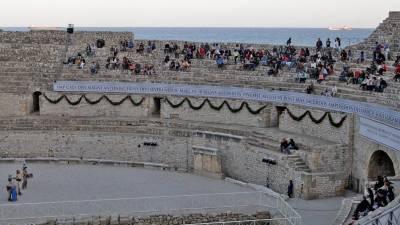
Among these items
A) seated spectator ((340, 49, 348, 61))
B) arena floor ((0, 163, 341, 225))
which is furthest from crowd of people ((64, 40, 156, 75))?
seated spectator ((340, 49, 348, 61))

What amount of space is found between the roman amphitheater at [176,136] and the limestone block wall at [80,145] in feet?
0.16

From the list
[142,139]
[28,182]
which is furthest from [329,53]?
[28,182]

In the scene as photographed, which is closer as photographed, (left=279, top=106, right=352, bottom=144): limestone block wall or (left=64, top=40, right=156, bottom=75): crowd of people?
(left=279, top=106, right=352, bottom=144): limestone block wall

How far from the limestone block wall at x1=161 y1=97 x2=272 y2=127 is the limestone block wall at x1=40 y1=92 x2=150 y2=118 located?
6.26 feet

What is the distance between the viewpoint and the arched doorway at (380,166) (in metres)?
26.9

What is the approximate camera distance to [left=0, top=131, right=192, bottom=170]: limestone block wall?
33531 mm

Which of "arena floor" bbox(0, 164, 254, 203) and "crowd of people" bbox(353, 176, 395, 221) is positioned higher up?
"crowd of people" bbox(353, 176, 395, 221)

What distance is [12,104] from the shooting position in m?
36.6

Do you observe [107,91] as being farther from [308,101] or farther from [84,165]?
[308,101]

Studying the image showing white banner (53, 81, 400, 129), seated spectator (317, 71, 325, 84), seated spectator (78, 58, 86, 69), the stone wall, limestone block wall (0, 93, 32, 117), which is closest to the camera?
white banner (53, 81, 400, 129)

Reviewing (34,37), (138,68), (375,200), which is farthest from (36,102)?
(375,200)

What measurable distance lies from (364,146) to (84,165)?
1340cm

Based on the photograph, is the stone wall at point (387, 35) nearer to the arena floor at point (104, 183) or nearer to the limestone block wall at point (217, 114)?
the limestone block wall at point (217, 114)

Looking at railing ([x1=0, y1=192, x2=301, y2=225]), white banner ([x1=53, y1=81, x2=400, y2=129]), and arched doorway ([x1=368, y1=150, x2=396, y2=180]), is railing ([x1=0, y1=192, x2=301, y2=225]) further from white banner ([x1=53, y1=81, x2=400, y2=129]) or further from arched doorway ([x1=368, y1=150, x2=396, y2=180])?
white banner ([x1=53, y1=81, x2=400, y2=129])
